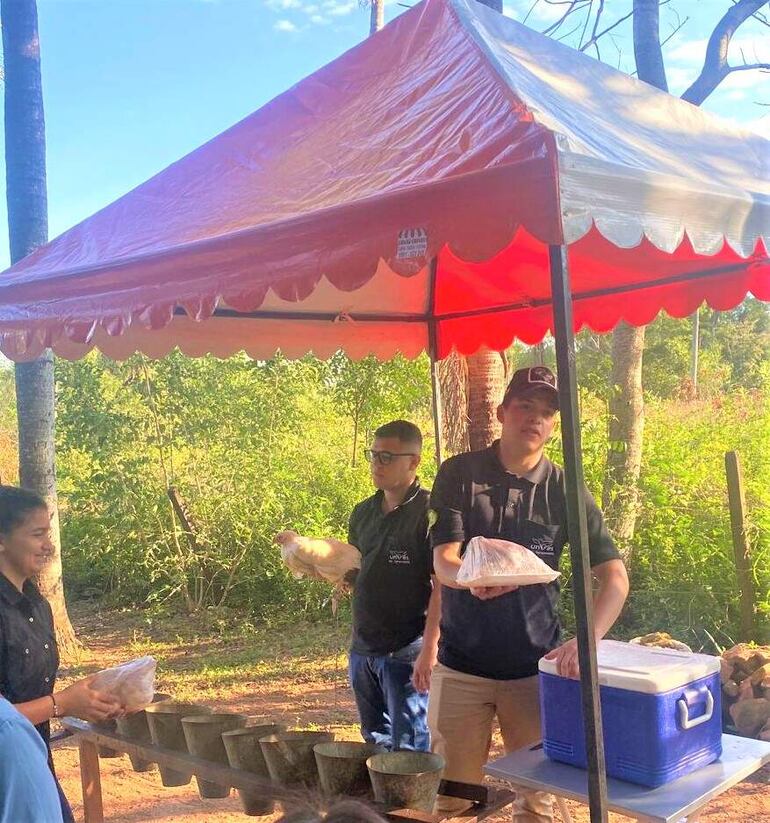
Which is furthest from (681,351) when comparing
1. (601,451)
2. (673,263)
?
(673,263)

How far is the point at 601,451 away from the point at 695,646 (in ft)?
6.40

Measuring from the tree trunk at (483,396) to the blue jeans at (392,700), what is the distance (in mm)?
2560

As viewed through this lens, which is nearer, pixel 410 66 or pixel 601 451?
pixel 410 66

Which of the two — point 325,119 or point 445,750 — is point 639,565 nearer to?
point 445,750

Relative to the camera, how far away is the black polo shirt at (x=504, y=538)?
268 centimetres

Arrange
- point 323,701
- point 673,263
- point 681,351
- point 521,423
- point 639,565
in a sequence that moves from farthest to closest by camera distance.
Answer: point 681,351, point 639,565, point 323,701, point 673,263, point 521,423

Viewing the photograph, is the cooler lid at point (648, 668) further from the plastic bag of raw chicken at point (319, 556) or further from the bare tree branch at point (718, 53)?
the bare tree branch at point (718, 53)

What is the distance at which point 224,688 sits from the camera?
6.20 m

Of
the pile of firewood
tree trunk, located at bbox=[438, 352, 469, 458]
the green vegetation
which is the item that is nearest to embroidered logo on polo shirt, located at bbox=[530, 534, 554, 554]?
the pile of firewood

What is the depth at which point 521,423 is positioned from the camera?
2744 mm

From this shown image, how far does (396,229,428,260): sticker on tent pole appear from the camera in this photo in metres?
2.05

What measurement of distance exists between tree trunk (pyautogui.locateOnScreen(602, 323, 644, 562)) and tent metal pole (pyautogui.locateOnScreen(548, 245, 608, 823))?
16.2 ft

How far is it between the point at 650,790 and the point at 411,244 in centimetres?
151

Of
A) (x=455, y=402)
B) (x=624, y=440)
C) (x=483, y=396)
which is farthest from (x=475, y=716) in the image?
(x=624, y=440)
